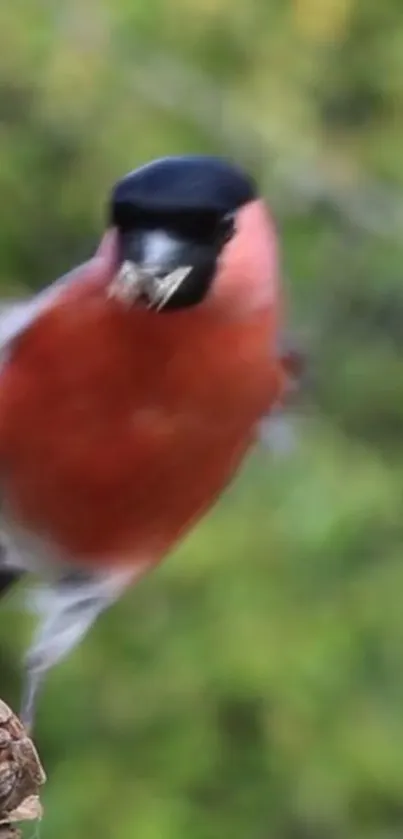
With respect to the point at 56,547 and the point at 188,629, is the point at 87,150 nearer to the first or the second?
the point at 188,629

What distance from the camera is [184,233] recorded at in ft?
3.21

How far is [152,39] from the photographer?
224cm

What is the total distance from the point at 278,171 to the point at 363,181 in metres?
0.14

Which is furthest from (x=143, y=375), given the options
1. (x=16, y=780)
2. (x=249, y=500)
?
(x=249, y=500)

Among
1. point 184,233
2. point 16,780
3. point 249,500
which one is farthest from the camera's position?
point 249,500

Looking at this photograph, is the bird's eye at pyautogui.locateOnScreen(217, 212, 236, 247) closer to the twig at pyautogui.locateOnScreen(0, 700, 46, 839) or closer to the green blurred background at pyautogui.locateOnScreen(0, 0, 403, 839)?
the twig at pyautogui.locateOnScreen(0, 700, 46, 839)

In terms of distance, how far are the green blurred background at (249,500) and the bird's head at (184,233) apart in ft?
2.45

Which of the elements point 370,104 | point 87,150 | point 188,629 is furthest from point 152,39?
point 188,629

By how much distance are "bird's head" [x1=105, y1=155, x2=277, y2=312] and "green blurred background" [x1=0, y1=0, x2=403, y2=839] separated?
2.45ft

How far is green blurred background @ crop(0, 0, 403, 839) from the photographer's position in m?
1.93

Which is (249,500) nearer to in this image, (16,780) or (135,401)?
(135,401)

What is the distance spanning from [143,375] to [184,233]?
12 centimetres

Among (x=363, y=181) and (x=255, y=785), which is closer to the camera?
(x=255, y=785)

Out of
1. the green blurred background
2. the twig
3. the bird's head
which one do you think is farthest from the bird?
the green blurred background
